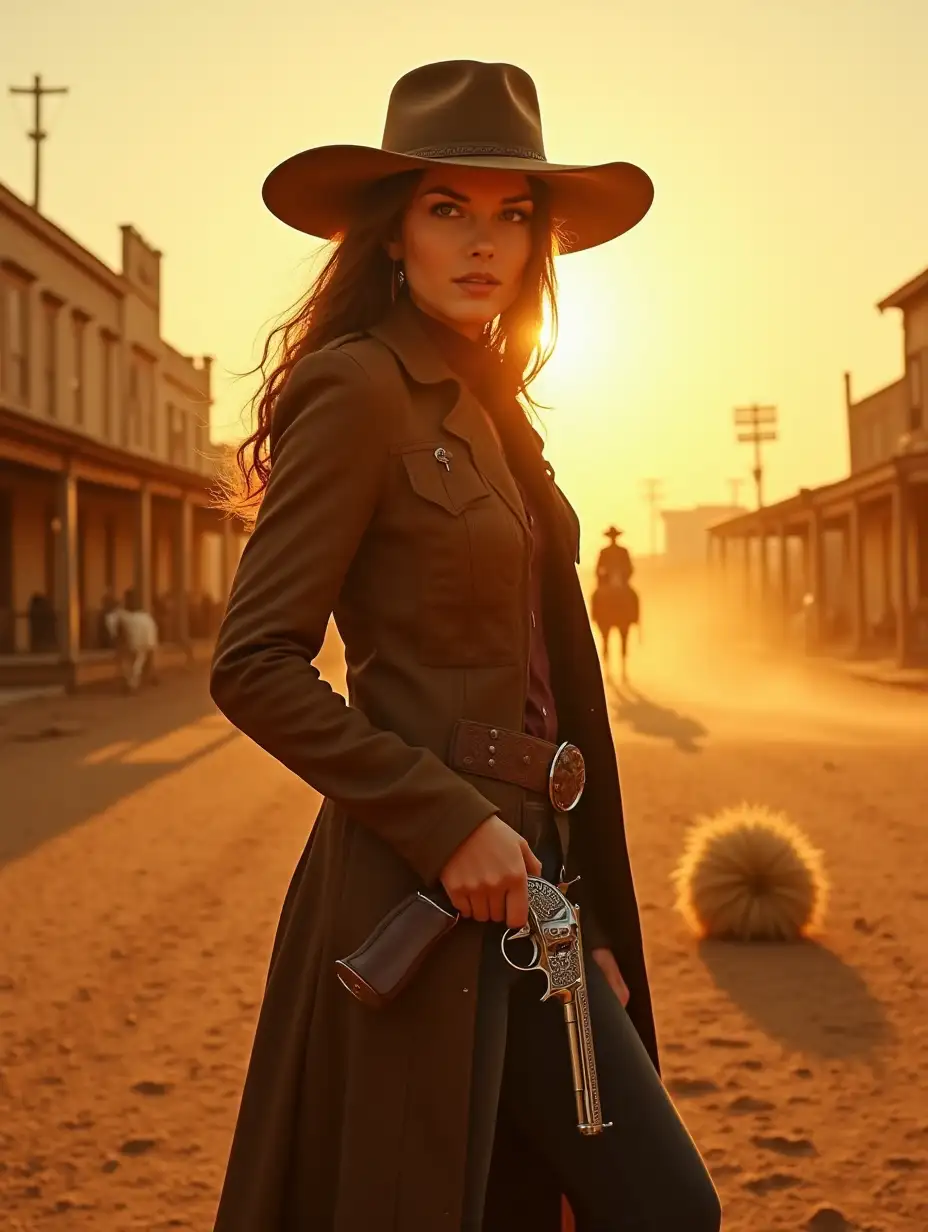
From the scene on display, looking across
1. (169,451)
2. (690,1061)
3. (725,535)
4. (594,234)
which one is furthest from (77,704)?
(725,535)

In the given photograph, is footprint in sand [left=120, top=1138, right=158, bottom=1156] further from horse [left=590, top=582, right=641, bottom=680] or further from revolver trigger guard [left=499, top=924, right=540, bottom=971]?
horse [left=590, top=582, right=641, bottom=680]

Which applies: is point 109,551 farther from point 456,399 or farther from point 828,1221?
point 456,399

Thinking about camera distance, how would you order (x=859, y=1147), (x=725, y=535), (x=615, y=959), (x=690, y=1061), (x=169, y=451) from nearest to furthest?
(x=615, y=959) → (x=859, y=1147) → (x=690, y=1061) → (x=169, y=451) → (x=725, y=535)

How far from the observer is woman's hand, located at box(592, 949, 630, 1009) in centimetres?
214

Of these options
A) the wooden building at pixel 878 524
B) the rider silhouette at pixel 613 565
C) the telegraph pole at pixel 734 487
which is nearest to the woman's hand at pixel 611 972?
the rider silhouette at pixel 613 565

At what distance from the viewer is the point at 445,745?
6.01ft

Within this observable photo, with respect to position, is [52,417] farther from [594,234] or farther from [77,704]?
[594,234]

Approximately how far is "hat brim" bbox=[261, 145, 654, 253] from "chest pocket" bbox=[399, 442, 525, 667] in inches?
16.5

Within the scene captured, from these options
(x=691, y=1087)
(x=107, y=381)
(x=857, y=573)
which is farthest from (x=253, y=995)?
(x=107, y=381)

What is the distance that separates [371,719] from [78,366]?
29.2 metres

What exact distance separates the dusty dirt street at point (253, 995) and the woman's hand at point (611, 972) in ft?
4.96

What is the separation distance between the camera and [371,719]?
1.85 metres

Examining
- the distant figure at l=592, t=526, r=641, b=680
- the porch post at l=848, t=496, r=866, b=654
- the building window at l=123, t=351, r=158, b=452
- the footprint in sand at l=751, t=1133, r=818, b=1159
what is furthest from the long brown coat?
the building window at l=123, t=351, r=158, b=452

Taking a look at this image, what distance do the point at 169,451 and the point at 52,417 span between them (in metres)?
10.5
